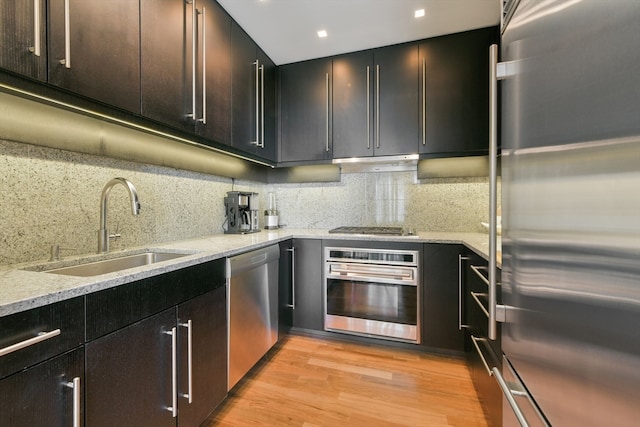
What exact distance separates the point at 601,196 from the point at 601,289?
146 mm

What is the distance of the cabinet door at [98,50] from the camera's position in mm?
979

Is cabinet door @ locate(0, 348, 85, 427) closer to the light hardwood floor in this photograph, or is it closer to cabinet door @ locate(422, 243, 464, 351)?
the light hardwood floor

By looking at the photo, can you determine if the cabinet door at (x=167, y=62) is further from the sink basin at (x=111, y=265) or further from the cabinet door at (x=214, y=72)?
the sink basin at (x=111, y=265)

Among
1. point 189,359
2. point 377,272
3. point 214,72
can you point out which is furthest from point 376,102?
point 189,359

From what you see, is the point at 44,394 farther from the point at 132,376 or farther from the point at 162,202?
the point at 162,202

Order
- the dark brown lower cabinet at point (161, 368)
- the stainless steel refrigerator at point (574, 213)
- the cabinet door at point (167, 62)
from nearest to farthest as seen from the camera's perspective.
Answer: the stainless steel refrigerator at point (574, 213) → the dark brown lower cabinet at point (161, 368) → the cabinet door at point (167, 62)

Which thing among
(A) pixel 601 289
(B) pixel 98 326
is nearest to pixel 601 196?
(A) pixel 601 289

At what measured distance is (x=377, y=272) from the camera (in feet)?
7.15

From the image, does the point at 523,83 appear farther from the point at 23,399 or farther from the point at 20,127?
the point at 20,127

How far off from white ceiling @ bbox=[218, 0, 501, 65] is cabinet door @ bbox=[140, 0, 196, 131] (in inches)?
19.3

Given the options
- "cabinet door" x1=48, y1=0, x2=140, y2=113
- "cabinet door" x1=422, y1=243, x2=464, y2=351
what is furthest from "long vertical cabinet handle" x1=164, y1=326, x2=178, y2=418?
"cabinet door" x1=422, y1=243, x2=464, y2=351

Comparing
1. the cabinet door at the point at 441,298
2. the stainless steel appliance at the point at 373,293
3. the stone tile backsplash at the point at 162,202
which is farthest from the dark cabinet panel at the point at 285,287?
the cabinet door at the point at 441,298

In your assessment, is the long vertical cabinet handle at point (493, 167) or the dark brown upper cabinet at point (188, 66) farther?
the dark brown upper cabinet at point (188, 66)

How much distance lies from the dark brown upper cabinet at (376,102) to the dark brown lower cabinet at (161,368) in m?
1.70
